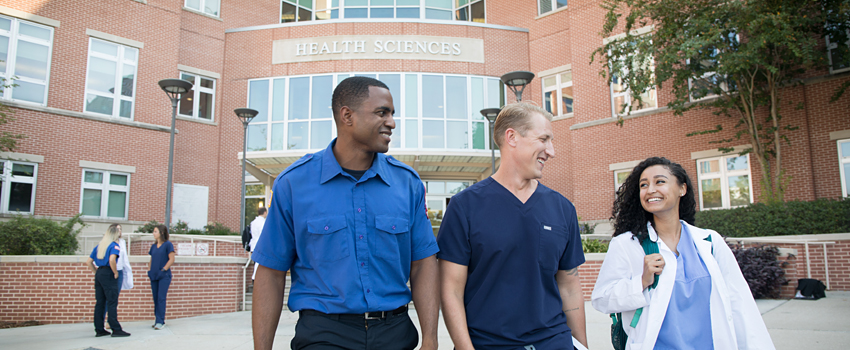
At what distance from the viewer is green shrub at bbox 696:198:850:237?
12.1 m

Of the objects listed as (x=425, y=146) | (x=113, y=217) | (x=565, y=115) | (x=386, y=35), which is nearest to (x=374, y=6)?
(x=386, y=35)

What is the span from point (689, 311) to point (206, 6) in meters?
22.6

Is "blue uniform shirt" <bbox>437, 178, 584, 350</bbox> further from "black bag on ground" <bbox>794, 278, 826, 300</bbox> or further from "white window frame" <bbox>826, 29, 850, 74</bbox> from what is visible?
"white window frame" <bbox>826, 29, 850, 74</bbox>

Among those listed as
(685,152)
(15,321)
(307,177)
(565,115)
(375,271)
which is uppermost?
(565,115)

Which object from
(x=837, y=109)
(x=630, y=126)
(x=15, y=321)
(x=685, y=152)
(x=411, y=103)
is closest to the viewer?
(x=15, y=321)

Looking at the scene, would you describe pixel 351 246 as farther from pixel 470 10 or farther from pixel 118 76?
pixel 470 10

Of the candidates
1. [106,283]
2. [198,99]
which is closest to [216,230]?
[198,99]

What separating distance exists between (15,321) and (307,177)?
430 inches

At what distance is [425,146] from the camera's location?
19531mm

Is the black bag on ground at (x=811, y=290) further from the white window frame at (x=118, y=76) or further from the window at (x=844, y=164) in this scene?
the white window frame at (x=118, y=76)

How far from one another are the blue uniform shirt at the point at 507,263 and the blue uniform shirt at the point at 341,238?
7.1 inches

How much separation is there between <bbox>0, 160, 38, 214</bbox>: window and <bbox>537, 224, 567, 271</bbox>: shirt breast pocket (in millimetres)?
18071

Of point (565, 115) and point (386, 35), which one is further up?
point (386, 35)

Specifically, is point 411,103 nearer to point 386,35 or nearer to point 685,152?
point 386,35
